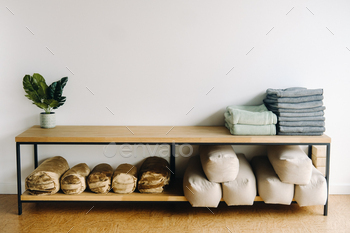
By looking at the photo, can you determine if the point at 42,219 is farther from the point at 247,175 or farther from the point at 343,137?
the point at 343,137

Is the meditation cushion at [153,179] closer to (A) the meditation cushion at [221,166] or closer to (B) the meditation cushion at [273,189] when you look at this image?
(A) the meditation cushion at [221,166]

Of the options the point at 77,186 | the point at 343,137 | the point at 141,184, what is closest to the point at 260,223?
the point at 141,184

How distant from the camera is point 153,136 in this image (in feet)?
7.02

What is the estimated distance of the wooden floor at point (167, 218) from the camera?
2.07 m

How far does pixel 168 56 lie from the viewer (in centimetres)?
247

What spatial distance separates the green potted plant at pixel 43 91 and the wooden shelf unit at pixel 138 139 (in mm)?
200

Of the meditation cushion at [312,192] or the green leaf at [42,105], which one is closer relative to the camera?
the meditation cushion at [312,192]

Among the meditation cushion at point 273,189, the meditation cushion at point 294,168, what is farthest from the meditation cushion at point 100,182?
the meditation cushion at point 294,168

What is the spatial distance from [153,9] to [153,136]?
3.36ft

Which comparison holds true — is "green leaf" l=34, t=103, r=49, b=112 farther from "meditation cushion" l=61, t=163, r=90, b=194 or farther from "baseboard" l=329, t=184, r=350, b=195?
"baseboard" l=329, t=184, r=350, b=195

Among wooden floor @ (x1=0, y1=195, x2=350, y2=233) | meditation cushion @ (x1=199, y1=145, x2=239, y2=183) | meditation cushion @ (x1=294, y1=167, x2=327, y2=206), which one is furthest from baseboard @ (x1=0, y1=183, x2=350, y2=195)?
meditation cushion @ (x1=199, y1=145, x2=239, y2=183)

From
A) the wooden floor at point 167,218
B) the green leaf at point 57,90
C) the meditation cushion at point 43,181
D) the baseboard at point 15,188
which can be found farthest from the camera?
the baseboard at point 15,188

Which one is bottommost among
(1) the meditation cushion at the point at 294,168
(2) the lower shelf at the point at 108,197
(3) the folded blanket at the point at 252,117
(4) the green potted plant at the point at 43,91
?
(2) the lower shelf at the point at 108,197

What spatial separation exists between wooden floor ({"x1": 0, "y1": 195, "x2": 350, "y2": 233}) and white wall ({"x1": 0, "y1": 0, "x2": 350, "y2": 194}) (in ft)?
2.16
